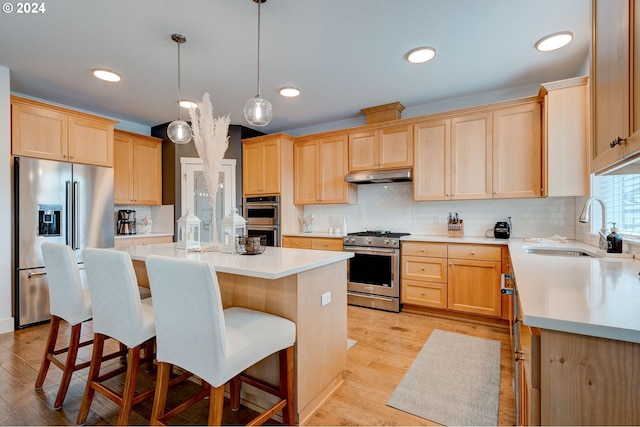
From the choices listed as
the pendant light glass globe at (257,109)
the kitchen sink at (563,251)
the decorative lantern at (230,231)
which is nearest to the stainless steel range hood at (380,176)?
the kitchen sink at (563,251)

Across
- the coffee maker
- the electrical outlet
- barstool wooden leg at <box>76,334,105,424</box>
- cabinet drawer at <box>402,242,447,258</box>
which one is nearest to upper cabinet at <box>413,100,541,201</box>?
cabinet drawer at <box>402,242,447,258</box>

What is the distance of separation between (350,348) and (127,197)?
12.9ft

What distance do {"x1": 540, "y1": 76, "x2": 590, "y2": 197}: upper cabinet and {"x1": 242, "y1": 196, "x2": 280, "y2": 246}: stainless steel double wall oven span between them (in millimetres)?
3331

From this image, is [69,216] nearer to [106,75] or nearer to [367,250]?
[106,75]

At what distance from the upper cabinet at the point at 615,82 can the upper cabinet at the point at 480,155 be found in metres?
1.91

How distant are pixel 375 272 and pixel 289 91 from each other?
2407 mm

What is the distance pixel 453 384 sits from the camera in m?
2.09

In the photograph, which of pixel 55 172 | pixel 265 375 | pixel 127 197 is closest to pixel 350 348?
pixel 265 375

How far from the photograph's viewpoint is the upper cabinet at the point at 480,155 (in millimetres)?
3180

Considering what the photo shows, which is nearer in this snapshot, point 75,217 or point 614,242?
point 614,242

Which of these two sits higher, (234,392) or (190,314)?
(190,314)

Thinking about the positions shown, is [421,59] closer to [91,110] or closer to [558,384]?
[558,384]

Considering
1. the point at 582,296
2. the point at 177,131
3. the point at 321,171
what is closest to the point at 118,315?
the point at 177,131

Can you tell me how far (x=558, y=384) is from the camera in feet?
2.56
